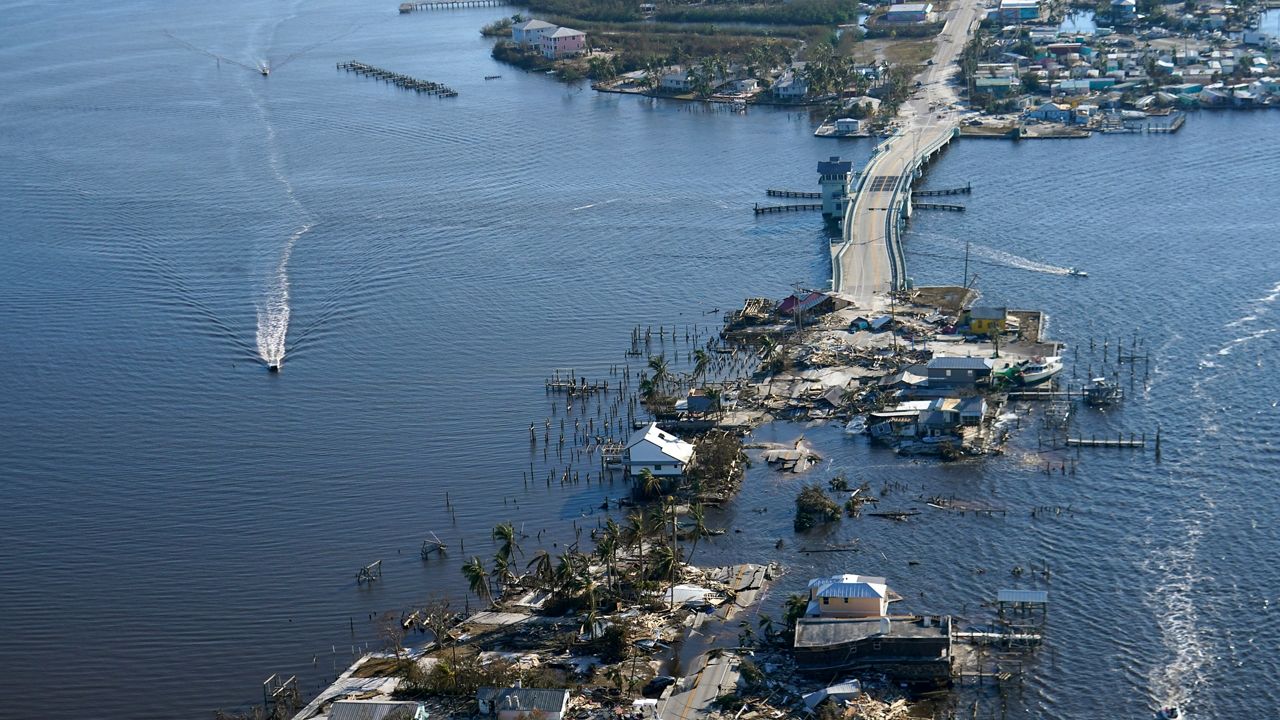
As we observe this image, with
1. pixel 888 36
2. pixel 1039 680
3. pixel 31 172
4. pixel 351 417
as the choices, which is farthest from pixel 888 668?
pixel 888 36

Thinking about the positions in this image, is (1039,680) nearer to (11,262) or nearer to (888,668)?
(888,668)

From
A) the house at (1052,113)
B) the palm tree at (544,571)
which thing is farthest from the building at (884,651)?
the house at (1052,113)

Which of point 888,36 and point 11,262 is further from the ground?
point 888,36

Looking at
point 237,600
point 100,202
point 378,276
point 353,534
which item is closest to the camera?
point 237,600

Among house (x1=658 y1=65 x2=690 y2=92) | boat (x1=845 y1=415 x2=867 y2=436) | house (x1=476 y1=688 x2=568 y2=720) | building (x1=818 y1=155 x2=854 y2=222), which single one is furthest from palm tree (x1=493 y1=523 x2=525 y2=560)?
house (x1=658 y1=65 x2=690 y2=92)

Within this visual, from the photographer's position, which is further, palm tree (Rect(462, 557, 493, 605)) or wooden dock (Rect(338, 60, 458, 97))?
wooden dock (Rect(338, 60, 458, 97))

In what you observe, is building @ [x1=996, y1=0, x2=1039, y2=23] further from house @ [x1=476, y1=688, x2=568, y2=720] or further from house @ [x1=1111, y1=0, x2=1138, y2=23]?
house @ [x1=476, y1=688, x2=568, y2=720]
